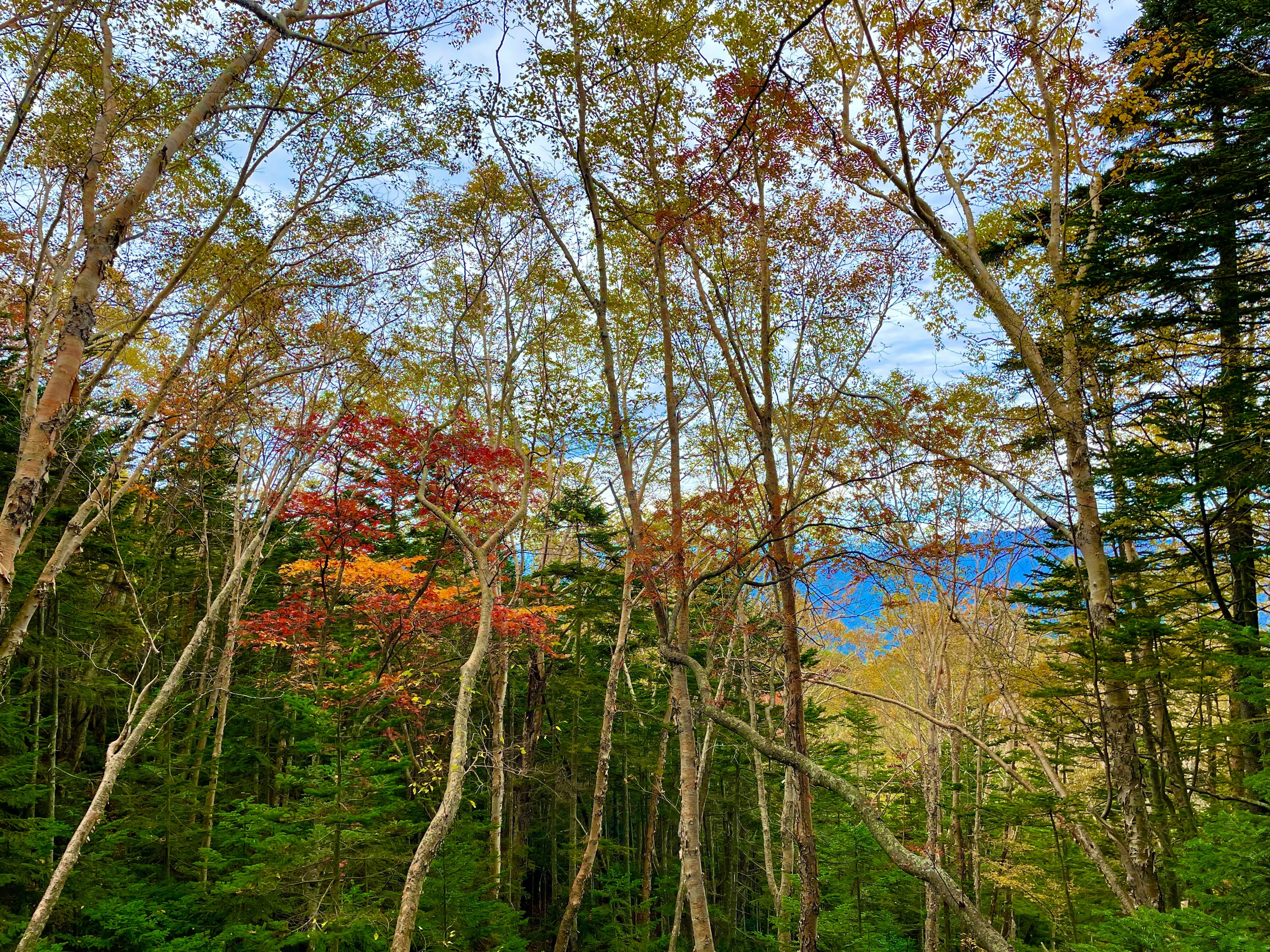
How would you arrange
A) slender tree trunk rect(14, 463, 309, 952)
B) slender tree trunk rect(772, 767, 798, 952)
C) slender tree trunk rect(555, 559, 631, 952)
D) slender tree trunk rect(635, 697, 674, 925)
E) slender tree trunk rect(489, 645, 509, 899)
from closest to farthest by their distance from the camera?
1. slender tree trunk rect(14, 463, 309, 952)
2. slender tree trunk rect(555, 559, 631, 952)
3. slender tree trunk rect(772, 767, 798, 952)
4. slender tree trunk rect(489, 645, 509, 899)
5. slender tree trunk rect(635, 697, 674, 925)

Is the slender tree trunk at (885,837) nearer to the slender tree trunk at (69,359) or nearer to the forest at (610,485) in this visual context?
the forest at (610,485)

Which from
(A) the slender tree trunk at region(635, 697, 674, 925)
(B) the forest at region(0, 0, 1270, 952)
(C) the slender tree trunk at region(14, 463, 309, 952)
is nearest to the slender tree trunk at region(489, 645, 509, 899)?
(B) the forest at region(0, 0, 1270, 952)

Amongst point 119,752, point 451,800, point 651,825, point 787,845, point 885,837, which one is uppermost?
point 885,837

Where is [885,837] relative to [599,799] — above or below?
above

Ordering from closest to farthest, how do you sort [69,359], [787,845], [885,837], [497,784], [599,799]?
[885,837] < [69,359] < [599,799] < [497,784] < [787,845]

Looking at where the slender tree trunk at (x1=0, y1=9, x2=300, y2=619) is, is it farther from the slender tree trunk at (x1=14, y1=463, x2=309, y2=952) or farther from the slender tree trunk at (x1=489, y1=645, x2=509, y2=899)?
the slender tree trunk at (x1=489, y1=645, x2=509, y2=899)

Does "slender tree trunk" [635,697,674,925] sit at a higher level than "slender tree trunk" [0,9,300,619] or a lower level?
lower

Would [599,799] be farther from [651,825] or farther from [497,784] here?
[651,825]

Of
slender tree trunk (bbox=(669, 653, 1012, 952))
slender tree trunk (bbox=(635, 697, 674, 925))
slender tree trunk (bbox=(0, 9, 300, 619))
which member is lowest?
slender tree trunk (bbox=(635, 697, 674, 925))

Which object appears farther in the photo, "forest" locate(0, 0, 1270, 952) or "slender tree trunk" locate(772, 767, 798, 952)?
"slender tree trunk" locate(772, 767, 798, 952)

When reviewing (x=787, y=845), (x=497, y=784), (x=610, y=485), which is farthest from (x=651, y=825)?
(x=610, y=485)

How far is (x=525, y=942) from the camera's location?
978cm

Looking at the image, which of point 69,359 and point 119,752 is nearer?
point 69,359

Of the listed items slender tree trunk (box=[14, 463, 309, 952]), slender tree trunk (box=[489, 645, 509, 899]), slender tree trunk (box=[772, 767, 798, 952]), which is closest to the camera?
slender tree trunk (box=[14, 463, 309, 952])
